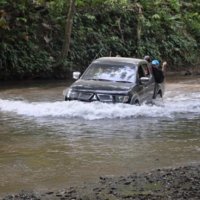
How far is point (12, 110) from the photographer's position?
1706 cm

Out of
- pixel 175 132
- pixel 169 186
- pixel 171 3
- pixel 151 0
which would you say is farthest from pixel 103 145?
pixel 171 3

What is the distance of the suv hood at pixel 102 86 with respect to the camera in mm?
15656

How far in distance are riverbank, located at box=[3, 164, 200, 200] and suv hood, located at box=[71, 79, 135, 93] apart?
6.38 m

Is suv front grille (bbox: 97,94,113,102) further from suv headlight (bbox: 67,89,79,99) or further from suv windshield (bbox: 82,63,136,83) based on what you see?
suv windshield (bbox: 82,63,136,83)

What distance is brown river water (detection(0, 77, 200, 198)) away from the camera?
9.64 meters

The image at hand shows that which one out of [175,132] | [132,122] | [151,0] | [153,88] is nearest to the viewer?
[175,132]

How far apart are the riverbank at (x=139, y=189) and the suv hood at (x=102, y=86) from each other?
6.38m

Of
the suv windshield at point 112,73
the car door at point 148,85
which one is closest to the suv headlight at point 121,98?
the suv windshield at point 112,73

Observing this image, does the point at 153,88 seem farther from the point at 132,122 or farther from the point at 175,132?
the point at 175,132

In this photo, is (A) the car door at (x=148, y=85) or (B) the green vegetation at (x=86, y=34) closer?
(A) the car door at (x=148, y=85)

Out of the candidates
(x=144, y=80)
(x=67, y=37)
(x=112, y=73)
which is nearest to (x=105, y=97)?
(x=112, y=73)

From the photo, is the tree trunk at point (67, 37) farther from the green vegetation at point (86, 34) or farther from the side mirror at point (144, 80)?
the side mirror at point (144, 80)

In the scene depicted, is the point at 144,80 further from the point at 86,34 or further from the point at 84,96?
the point at 86,34

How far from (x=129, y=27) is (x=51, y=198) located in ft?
85.6
